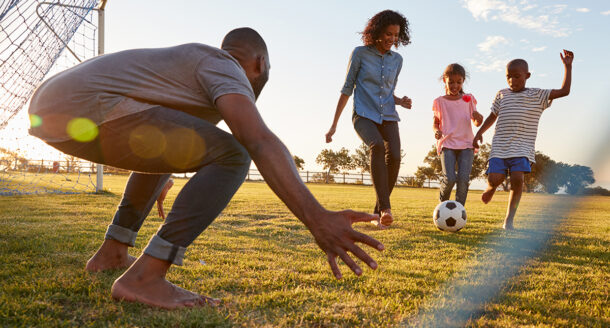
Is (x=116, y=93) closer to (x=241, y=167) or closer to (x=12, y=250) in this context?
(x=241, y=167)

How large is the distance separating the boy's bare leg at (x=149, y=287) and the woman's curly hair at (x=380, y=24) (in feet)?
13.8

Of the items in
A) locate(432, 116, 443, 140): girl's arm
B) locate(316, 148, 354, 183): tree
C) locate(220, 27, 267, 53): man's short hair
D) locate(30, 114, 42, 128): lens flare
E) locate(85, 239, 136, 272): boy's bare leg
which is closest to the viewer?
locate(30, 114, 42, 128): lens flare

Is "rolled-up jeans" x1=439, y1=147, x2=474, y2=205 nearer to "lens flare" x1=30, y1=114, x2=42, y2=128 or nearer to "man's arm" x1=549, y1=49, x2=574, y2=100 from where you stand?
"man's arm" x1=549, y1=49, x2=574, y2=100

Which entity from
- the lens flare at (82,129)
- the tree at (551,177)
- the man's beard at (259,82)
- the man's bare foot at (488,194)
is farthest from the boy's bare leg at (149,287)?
the man's bare foot at (488,194)

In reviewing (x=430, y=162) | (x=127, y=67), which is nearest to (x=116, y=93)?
(x=127, y=67)

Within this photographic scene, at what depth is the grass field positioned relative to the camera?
1.87 m

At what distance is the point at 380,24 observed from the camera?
17.0 ft

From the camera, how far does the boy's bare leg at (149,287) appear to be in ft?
6.29

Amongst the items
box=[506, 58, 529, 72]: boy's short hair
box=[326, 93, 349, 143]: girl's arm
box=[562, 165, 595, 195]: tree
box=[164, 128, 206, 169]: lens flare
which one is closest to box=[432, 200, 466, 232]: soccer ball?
box=[326, 93, 349, 143]: girl's arm

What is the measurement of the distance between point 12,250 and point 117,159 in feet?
6.01

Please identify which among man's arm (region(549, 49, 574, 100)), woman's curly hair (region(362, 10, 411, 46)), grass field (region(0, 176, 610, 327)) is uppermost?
woman's curly hair (region(362, 10, 411, 46))

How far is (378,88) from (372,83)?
0.10 metres

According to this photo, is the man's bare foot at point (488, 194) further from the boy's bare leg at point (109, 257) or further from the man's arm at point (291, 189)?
the man's arm at point (291, 189)

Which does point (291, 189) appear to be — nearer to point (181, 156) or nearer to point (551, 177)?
point (181, 156)
